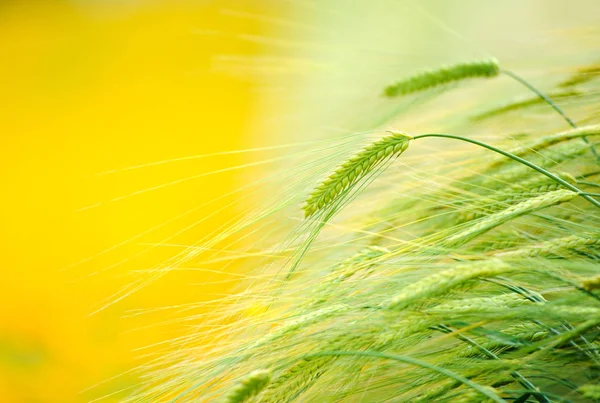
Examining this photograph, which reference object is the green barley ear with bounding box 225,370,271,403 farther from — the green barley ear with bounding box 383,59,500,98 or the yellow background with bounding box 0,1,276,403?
the yellow background with bounding box 0,1,276,403

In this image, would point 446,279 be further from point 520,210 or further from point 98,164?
point 98,164

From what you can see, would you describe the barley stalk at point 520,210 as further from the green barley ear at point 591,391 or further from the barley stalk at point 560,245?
the green barley ear at point 591,391

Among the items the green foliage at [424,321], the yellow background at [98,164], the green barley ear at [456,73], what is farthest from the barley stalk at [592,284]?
the yellow background at [98,164]

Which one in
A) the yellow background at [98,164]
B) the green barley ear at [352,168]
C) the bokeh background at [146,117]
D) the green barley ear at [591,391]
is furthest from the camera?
the yellow background at [98,164]

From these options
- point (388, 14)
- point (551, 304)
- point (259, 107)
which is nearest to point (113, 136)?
point (259, 107)

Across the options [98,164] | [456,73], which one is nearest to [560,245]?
[456,73]

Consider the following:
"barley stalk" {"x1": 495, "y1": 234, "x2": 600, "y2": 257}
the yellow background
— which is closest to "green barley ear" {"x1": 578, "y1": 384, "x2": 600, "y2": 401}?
"barley stalk" {"x1": 495, "y1": 234, "x2": 600, "y2": 257}

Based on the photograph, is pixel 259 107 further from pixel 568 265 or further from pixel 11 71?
A: pixel 568 265
